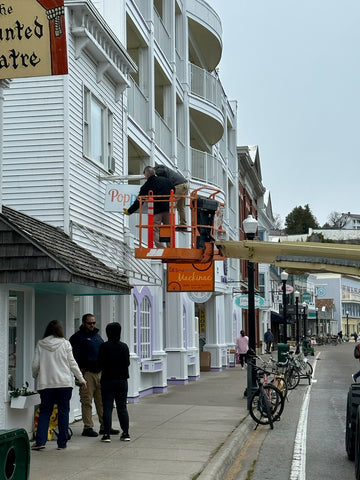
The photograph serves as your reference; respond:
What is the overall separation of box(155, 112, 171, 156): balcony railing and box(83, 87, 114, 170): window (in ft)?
18.7

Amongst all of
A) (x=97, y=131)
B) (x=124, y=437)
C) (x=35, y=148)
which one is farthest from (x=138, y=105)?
(x=124, y=437)

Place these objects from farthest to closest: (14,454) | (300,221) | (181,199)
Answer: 1. (300,221)
2. (181,199)
3. (14,454)

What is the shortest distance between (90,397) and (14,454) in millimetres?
5734

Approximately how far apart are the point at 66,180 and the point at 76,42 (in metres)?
2.86

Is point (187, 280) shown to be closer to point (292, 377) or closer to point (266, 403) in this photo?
point (292, 377)

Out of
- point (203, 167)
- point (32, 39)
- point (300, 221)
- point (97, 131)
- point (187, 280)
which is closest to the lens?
point (32, 39)

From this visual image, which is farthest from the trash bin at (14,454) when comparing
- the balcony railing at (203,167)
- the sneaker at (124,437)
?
the balcony railing at (203,167)

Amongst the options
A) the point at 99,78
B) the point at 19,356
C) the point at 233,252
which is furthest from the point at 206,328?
the point at 233,252

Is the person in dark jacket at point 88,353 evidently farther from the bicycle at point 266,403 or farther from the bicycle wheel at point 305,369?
the bicycle wheel at point 305,369

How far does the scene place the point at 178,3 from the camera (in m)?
25.1

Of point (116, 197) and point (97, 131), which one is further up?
point (97, 131)

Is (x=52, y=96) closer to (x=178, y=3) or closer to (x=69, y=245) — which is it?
(x=69, y=245)

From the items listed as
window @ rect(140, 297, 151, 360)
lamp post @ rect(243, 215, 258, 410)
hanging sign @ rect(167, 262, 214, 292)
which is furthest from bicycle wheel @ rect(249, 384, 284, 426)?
hanging sign @ rect(167, 262, 214, 292)

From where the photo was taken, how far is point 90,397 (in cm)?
1147
